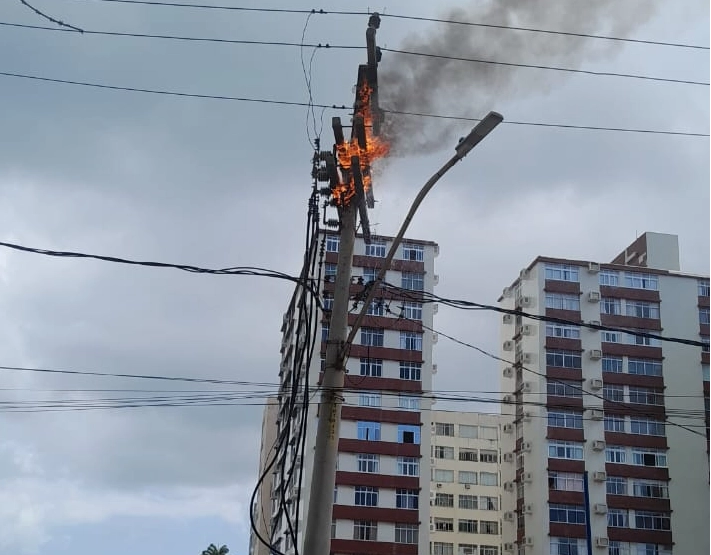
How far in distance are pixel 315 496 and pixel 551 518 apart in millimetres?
51552

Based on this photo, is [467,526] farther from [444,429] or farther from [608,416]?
[608,416]

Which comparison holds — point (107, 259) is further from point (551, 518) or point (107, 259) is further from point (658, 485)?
point (658, 485)

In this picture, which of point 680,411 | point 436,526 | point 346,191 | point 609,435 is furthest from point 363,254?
point 346,191

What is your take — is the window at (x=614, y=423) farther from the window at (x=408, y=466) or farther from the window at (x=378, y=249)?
the window at (x=378, y=249)

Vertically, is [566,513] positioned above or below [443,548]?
above

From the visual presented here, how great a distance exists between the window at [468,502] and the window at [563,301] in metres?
26.2

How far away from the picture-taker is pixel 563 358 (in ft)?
202

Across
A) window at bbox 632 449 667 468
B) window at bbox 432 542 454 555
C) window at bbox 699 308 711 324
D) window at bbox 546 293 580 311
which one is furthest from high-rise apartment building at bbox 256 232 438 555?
window at bbox 699 308 711 324

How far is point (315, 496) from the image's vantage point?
10203 mm

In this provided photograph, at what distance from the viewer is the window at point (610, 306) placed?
6291cm

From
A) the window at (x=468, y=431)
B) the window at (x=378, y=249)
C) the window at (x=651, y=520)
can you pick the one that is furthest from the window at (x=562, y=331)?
the window at (x=468, y=431)

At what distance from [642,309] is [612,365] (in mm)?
5010

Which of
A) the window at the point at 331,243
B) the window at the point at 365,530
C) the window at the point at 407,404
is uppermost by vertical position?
the window at the point at 331,243

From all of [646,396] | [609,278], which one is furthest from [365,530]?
[609,278]
